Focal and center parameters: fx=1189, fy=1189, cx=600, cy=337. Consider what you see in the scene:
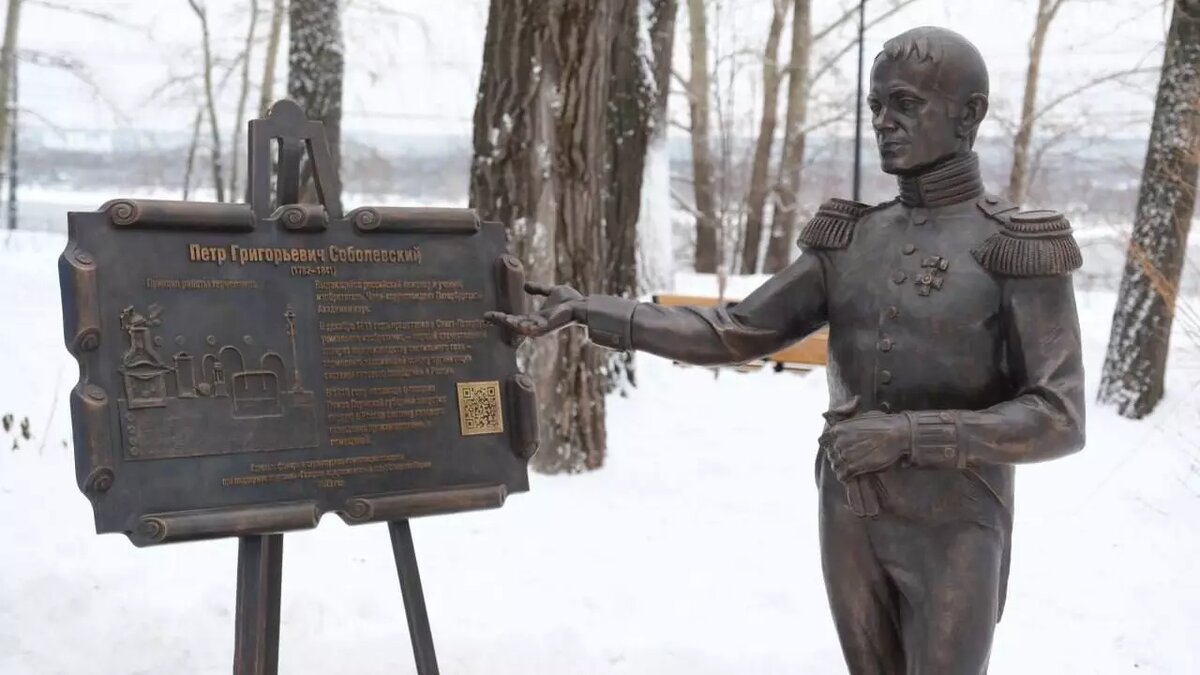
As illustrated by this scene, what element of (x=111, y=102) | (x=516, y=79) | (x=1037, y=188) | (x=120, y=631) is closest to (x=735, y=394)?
(x=516, y=79)

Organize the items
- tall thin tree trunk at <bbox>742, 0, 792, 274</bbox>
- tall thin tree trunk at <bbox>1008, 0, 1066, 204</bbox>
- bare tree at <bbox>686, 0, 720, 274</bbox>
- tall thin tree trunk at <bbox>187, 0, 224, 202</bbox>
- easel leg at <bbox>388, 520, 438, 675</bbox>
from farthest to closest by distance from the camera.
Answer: tall thin tree trunk at <bbox>742, 0, 792, 274</bbox>
bare tree at <bbox>686, 0, 720, 274</bbox>
tall thin tree trunk at <bbox>1008, 0, 1066, 204</bbox>
tall thin tree trunk at <bbox>187, 0, 224, 202</bbox>
easel leg at <bbox>388, 520, 438, 675</bbox>

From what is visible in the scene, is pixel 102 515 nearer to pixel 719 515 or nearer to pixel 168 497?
pixel 168 497

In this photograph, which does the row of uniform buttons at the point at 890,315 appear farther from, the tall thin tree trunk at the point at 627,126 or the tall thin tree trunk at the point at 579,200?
the tall thin tree trunk at the point at 627,126

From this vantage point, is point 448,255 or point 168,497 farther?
point 448,255

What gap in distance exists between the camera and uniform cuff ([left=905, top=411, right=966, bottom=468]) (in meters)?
2.63

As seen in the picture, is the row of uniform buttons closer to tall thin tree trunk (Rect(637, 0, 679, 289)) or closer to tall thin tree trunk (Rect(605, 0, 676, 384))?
tall thin tree trunk (Rect(605, 0, 676, 384))

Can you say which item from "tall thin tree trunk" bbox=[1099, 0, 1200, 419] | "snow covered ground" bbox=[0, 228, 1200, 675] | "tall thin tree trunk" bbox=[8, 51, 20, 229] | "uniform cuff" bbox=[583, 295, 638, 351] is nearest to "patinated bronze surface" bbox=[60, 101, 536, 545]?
"uniform cuff" bbox=[583, 295, 638, 351]

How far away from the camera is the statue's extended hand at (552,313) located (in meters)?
3.26

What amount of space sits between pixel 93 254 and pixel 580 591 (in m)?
3.04

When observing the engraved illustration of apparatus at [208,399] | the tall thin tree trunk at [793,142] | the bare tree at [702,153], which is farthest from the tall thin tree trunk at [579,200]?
the tall thin tree trunk at [793,142]

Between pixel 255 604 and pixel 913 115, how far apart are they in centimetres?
230

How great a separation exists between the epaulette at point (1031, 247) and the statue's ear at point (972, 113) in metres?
0.23

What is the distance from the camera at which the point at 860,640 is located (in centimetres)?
301

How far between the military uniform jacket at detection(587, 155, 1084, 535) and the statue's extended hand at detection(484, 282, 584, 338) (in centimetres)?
59
